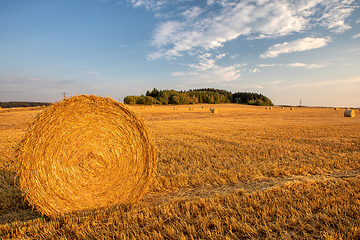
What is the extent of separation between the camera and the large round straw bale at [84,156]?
11.8 feet

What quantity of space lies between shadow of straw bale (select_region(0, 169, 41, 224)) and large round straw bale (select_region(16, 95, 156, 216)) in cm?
38

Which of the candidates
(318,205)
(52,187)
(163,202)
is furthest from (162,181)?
(318,205)

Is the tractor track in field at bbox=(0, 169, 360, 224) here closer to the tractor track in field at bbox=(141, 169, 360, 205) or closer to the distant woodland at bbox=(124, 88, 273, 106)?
the tractor track in field at bbox=(141, 169, 360, 205)

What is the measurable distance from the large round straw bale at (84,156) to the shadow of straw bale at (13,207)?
1.25 feet

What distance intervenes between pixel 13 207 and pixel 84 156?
5.40 feet

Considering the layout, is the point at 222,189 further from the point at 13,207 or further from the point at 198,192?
the point at 13,207

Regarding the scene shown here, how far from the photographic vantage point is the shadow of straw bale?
140 inches

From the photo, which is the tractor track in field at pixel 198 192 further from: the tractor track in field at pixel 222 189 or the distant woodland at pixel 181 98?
the distant woodland at pixel 181 98

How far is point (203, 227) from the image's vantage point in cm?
293

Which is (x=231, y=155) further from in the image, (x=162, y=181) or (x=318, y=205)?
(x=318, y=205)

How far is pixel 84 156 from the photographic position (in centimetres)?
405

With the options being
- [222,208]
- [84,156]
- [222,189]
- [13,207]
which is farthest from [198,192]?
[13,207]

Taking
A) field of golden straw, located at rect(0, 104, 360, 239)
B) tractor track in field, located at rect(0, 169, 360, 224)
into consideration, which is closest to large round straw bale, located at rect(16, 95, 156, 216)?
field of golden straw, located at rect(0, 104, 360, 239)

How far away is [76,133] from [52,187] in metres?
1.09
